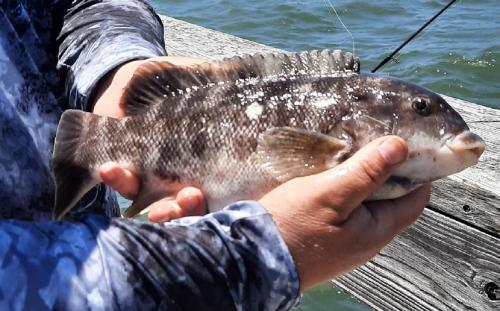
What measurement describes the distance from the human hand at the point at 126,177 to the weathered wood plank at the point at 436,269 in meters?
0.95

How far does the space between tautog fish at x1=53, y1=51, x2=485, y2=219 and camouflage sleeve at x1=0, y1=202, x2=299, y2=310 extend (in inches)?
15.2

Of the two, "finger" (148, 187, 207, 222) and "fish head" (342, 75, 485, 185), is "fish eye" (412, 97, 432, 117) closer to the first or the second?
"fish head" (342, 75, 485, 185)

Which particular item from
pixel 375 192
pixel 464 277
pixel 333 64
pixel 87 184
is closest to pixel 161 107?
pixel 87 184

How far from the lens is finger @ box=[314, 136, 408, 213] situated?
1416 millimetres

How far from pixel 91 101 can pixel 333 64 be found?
26.0 inches

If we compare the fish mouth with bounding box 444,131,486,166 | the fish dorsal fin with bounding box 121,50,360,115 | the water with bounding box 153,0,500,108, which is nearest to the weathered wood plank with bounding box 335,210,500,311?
the fish mouth with bounding box 444,131,486,166

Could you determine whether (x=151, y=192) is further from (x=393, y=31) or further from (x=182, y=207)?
→ (x=393, y=31)

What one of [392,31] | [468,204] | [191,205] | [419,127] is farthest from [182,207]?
[392,31]

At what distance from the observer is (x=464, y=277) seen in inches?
91.0

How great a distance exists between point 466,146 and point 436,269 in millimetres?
846

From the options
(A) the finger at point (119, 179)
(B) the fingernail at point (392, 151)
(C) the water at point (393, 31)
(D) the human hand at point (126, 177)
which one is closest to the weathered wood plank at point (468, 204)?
(B) the fingernail at point (392, 151)

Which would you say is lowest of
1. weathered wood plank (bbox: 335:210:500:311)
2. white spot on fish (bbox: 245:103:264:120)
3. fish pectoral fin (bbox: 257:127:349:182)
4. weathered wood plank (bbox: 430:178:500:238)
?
weathered wood plank (bbox: 335:210:500:311)

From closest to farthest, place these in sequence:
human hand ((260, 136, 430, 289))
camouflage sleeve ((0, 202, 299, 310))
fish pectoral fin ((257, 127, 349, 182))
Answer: camouflage sleeve ((0, 202, 299, 310)) → human hand ((260, 136, 430, 289)) → fish pectoral fin ((257, 127, 349, 182))

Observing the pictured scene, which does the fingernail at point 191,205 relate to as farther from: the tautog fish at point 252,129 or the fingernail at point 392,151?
the fingernail at point 392,151
